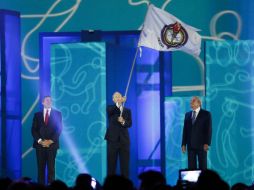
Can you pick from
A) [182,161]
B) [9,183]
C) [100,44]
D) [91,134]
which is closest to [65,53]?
[100,44]

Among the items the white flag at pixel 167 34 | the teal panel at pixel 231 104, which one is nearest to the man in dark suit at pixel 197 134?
the teal panel at pixel 231 104

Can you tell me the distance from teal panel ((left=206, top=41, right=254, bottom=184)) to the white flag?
269mm

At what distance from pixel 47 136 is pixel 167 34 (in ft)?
7.28

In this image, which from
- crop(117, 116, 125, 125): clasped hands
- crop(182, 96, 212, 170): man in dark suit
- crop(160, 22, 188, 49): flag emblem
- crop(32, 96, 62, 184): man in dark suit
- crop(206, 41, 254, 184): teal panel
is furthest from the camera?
crop(206, 41, 254, 184): teal panel

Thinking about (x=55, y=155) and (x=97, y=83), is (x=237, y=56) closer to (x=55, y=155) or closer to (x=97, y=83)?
(x=97, y=83)

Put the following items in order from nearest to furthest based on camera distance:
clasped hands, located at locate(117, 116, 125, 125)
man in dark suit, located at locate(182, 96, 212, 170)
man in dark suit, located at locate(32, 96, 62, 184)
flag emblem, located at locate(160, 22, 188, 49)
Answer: clasped hands, located at locate(117, 116, 125, 125) → man in dark suit, located at locate(182, 96, 212, 170) → man in dark suit, located at locate(32, 96, 62, 184) → flag emblem, located at locate(160, 22, 188, 49)

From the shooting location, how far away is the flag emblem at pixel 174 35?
1064cm

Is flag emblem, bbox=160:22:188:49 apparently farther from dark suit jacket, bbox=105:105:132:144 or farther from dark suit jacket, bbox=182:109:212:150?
dark suit jacket, bbox=105:105:132:144

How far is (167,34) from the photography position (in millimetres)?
10703

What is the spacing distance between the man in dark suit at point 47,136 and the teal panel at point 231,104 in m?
2.20

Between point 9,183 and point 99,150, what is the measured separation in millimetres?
5121

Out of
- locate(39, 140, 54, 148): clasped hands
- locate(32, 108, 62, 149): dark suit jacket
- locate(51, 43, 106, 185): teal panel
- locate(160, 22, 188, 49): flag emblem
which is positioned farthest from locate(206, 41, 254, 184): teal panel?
locate(39, 140, 54, 148): clasped hands

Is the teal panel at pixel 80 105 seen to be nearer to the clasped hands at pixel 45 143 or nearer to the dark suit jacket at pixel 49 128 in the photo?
the dark suit jacket at pixel 49 128

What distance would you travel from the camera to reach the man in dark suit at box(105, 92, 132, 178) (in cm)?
1033
